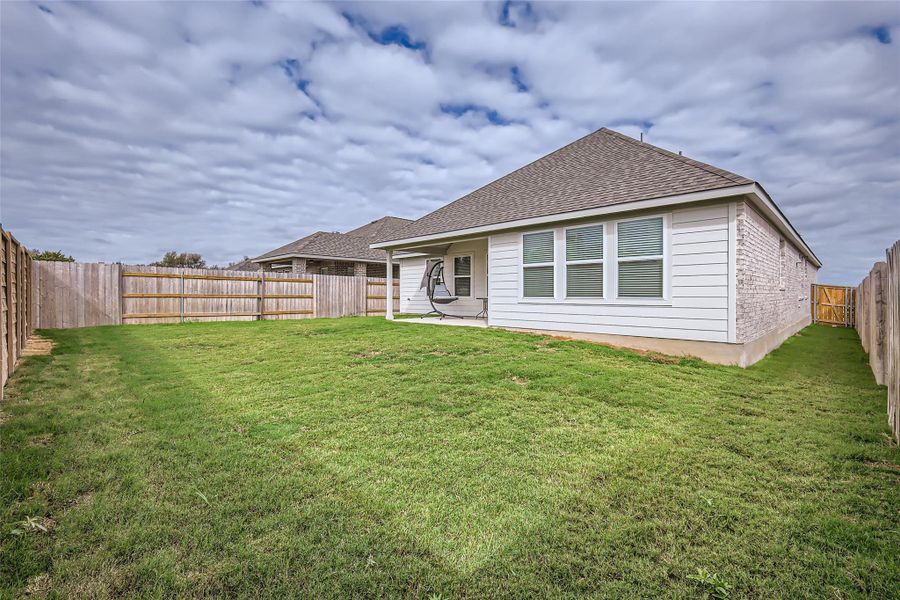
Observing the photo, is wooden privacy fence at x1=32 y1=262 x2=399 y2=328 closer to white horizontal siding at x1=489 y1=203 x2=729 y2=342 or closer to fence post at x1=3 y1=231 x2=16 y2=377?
fence post at x1=3 y1=231 x2=16 y2=377

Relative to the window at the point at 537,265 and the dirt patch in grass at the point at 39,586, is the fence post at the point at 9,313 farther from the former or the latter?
the window at the point at 537,265

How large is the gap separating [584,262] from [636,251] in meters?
1.07

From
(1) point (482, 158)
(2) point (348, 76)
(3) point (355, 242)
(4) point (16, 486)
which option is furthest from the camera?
(3) point (355, 242)

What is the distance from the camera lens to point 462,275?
47.2ft

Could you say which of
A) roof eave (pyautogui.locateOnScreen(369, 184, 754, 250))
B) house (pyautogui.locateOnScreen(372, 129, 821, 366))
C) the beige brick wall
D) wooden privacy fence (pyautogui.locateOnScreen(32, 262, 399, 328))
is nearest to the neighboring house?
wooden privacy fence (pyautogui.locateOnScreen(32, 262, 399, 328))

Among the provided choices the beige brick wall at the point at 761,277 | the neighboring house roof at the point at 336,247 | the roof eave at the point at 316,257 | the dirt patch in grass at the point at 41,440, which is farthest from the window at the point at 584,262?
the roof eave at the point at 316,257

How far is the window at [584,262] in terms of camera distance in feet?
27.4

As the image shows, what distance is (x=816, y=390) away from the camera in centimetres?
582

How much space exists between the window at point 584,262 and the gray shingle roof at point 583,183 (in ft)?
1.86

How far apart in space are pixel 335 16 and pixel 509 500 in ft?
31.9

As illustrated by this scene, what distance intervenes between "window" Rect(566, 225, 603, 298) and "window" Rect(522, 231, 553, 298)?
1.49ft

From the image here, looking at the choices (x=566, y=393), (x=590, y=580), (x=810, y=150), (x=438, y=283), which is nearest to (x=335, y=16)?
(x=438, y=283)

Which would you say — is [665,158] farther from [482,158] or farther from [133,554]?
[482,158]

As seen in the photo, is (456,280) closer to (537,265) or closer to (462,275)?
(462,275)
